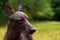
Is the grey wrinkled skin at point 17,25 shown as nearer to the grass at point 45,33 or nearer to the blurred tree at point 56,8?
the grass at point 45,33

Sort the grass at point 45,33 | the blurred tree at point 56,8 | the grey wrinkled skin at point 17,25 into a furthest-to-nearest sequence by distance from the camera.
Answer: the blurred tree at point 56,8 → the grass at point 45,33 → the grey wrinkled skin at point 17,25

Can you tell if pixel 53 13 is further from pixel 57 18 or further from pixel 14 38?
pixel 14 38

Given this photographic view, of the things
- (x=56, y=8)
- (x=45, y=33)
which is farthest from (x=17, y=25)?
(x=56, y=8)

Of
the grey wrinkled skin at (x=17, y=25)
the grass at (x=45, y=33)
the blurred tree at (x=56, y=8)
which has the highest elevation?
the blurred tree at (x=56, y=8)

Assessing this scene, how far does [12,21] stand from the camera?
6.80 meters

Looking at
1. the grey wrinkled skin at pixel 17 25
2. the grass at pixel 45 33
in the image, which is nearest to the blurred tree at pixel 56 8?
the grass at pixel 45 33

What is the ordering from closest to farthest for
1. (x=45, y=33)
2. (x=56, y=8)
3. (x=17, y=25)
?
(x=17, y=25)
(x=45, y=33)
(x=56, y=8)

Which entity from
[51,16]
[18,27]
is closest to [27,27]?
[18,27]

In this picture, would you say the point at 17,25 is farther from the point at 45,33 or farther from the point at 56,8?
the point at 56,8

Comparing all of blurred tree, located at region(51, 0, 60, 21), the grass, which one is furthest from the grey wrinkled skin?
blurred tree, located at region(51, 0, 60, 21)

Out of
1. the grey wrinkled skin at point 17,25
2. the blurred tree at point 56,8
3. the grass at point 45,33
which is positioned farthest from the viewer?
the blurred tree at point 56,8

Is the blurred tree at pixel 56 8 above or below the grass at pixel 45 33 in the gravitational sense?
above

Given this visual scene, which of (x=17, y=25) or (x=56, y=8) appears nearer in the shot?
(x=17, y=25)

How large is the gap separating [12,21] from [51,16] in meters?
41.5
